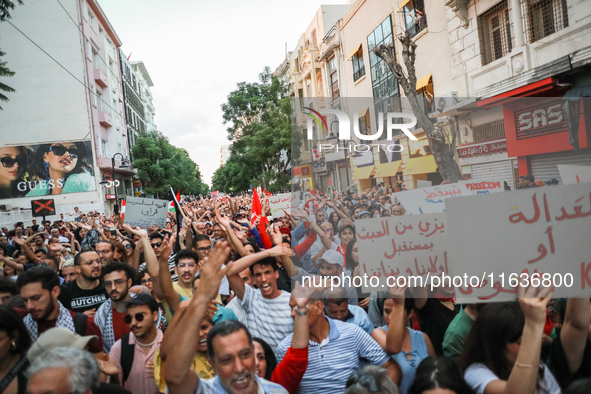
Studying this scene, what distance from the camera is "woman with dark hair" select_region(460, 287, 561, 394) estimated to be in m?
1.93

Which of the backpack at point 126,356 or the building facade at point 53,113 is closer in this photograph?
the backpack at point 126,356

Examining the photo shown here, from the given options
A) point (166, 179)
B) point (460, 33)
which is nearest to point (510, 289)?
point (460, 33)

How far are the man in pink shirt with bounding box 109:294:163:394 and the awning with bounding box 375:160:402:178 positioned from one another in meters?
1.78

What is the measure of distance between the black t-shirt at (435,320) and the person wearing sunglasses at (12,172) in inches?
1228

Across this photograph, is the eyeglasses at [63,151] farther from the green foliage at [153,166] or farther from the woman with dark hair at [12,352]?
the woman with dark hair at [12,352]

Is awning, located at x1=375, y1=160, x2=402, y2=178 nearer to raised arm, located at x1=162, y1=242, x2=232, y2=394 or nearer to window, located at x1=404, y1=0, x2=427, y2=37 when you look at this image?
raised arm, located at x1=162, y1=242, x2=232, y2=394

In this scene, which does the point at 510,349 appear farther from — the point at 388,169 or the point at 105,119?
the point at 105,119

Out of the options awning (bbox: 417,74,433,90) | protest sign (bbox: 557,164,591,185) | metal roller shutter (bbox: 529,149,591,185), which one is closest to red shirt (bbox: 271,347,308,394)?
protest sign (bbox: 557,164,591,185)

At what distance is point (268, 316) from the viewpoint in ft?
11.0

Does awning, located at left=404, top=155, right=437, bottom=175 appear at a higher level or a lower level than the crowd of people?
higher

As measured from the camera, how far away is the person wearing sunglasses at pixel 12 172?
28484 millimetres

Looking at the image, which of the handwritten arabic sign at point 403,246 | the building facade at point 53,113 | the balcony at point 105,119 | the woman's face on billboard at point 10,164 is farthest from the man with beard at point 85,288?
the balcony at point 105,119

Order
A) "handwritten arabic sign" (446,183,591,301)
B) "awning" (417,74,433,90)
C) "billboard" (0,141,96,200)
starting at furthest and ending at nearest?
"billboard" (0,141,96,200) → "awning" (417,74,433,90) → "handwritten arabic sign" (446,183,591,301)

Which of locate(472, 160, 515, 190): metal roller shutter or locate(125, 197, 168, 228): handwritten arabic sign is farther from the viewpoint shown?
locate(125, 197, 168, 228): handwritten arabic sign
